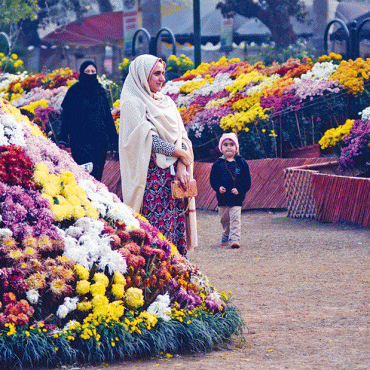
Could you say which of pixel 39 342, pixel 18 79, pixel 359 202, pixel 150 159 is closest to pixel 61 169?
pixel 150 159

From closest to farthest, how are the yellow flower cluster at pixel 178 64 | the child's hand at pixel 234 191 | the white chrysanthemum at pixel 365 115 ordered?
the child's hand at pixel 234 191
the white chrysanthemum at pixel 365 115
the yellow flower cluster at pixel 178 64

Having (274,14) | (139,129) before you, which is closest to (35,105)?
(139,129)

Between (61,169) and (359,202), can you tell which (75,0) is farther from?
(61,169)

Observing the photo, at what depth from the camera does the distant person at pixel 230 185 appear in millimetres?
8656

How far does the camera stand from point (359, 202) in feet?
31.2

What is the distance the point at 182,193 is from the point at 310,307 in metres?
1.21

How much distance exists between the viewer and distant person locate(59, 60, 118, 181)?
9109 millimetres

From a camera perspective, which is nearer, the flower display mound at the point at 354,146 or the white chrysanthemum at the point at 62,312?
the white chrysanthemum at the point at 62,312

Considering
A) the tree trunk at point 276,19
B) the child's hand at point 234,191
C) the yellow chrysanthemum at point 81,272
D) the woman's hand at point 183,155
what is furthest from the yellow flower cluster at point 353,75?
the tree trunk at point 276,19

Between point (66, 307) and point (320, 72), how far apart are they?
30.6 feet

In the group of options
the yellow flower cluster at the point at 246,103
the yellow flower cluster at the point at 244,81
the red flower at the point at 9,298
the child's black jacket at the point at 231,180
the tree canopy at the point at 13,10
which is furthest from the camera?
the tree canopy at the point at 13,10

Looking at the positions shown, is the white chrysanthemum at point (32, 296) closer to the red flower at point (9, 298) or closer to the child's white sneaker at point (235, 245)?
the red flower at point (9, 298)

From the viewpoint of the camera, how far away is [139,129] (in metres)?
5.83

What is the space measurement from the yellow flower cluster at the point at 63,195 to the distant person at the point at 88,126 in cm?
400
